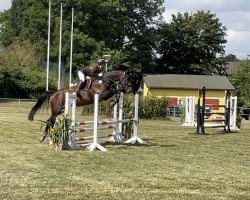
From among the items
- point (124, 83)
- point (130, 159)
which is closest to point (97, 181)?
point (130, 159)

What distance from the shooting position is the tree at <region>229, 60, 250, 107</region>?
2613 inches

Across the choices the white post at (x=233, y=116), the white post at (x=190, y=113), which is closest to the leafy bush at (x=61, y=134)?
the white post at (x=233, y=116)

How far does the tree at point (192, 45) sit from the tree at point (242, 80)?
2882 millimetres

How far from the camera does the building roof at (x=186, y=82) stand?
196 feet

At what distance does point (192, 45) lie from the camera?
237 ft

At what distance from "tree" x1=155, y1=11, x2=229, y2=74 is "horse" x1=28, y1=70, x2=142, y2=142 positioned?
182ft

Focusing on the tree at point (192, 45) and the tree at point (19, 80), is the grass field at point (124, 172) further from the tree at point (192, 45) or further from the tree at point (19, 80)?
the tree at point (192, 45)

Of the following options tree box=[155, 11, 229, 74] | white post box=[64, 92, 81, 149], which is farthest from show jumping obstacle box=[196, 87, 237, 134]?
tree box=[155, 11, 229, 74]

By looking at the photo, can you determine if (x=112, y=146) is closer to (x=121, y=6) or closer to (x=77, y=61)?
(x=77, y=61)

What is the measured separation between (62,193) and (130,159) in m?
4.55

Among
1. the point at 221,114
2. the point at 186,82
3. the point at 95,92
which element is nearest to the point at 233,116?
the point at 221,114

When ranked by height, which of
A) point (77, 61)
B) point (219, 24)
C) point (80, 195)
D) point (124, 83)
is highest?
point (219, 24)

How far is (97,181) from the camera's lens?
902 cm

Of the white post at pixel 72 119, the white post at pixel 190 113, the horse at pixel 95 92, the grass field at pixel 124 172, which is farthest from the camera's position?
the white post at pixel 190 113
